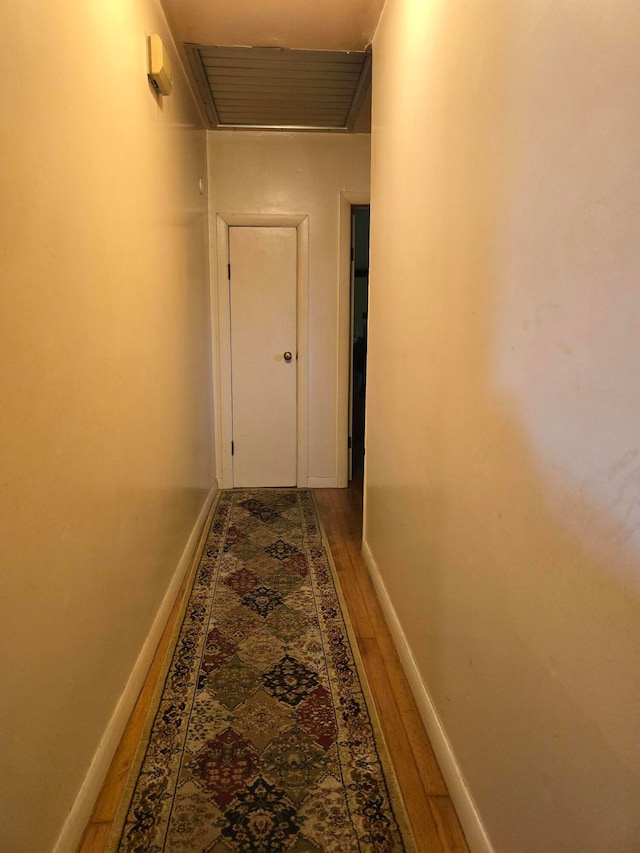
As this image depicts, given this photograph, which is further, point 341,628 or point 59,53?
point 341,628

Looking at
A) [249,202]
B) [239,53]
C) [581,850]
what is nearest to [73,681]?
[581,850]

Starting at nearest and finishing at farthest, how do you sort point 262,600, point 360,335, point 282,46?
point 262,600 → point 282,46 → point 360,335

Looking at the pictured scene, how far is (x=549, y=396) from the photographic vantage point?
0.91 m

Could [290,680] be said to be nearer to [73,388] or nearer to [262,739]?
[262,739]

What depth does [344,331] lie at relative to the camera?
3.98m

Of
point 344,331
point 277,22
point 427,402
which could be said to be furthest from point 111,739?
point 344,331

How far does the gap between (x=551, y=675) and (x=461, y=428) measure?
61 centimetres

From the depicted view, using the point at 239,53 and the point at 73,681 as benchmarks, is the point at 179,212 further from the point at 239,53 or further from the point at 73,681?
the point at 73,681

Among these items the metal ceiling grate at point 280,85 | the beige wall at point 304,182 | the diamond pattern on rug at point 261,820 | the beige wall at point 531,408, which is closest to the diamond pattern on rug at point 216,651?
the diamond pattern on rug at point 261,820

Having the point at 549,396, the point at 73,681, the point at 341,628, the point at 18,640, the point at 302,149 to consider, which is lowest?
the point at 341,628

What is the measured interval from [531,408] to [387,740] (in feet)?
3.90

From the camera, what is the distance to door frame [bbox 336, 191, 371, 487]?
3.87 m

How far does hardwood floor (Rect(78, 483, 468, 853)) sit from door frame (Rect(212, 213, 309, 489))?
1563 mm

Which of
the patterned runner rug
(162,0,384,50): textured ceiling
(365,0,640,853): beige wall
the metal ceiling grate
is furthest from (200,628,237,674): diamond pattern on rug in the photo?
the metal ceiling grate
